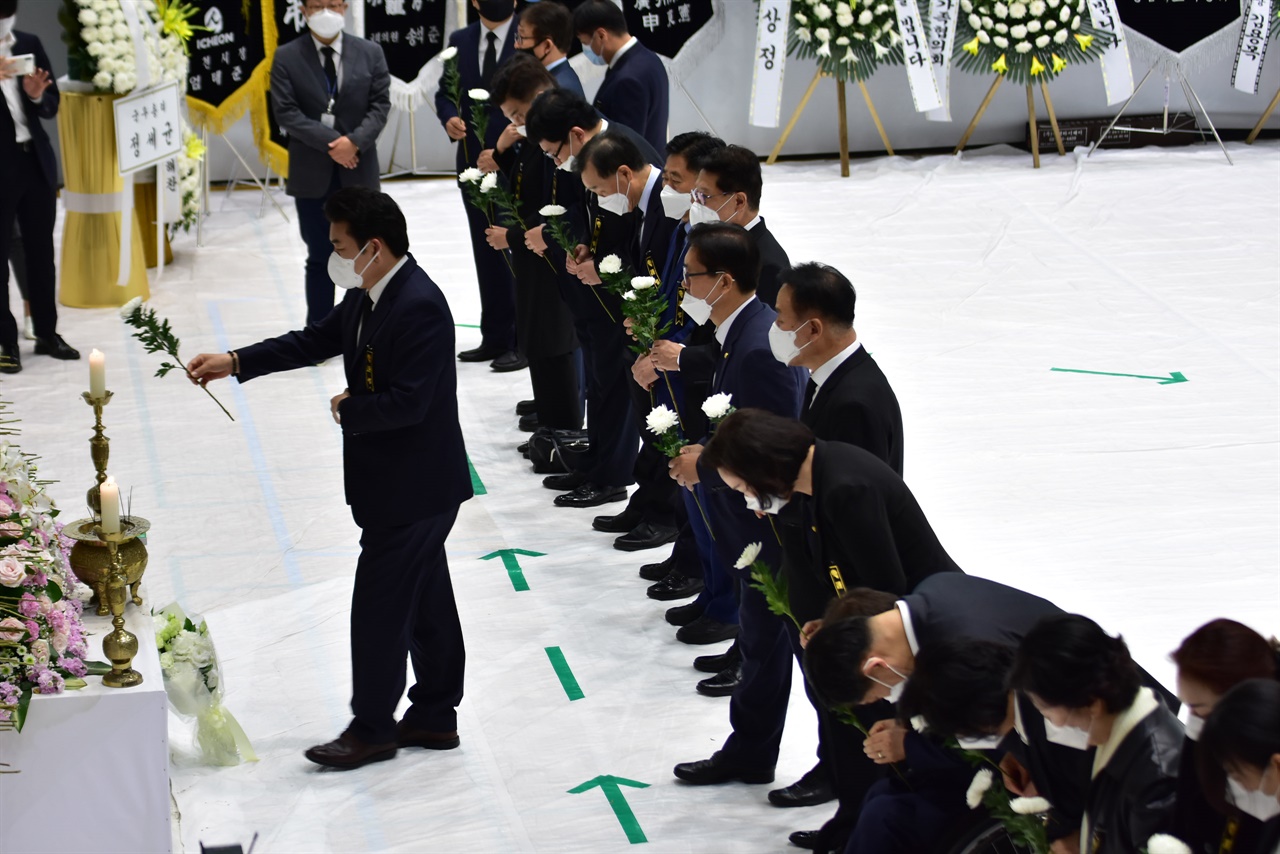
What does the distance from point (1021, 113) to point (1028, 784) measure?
9.49 m

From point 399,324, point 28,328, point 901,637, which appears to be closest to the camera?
point 901,637

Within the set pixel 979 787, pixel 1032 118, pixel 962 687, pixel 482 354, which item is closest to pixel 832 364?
pixel 962 687

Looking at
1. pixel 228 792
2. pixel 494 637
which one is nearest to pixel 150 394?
pixel 494 637

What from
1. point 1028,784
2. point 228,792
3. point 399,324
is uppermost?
point 399,324

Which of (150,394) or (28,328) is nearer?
(150,394)

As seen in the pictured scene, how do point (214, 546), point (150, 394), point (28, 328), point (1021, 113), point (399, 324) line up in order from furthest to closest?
point (1021, 113) < point (28, 328) < point (150, 394) < point (214, 546) < point (399, 324)

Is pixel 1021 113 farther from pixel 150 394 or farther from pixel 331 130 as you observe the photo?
pixel 150 394

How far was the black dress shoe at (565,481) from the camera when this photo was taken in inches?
→ 248

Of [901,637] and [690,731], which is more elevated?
[901,637]

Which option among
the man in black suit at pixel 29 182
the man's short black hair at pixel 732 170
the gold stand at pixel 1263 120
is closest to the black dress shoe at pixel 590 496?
the man's short black hair at pixel 732 170

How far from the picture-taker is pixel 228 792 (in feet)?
14.1

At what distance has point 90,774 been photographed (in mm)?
3660

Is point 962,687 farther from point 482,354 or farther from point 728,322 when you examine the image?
point 482,354

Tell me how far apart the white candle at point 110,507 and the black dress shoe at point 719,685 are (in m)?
1.81
